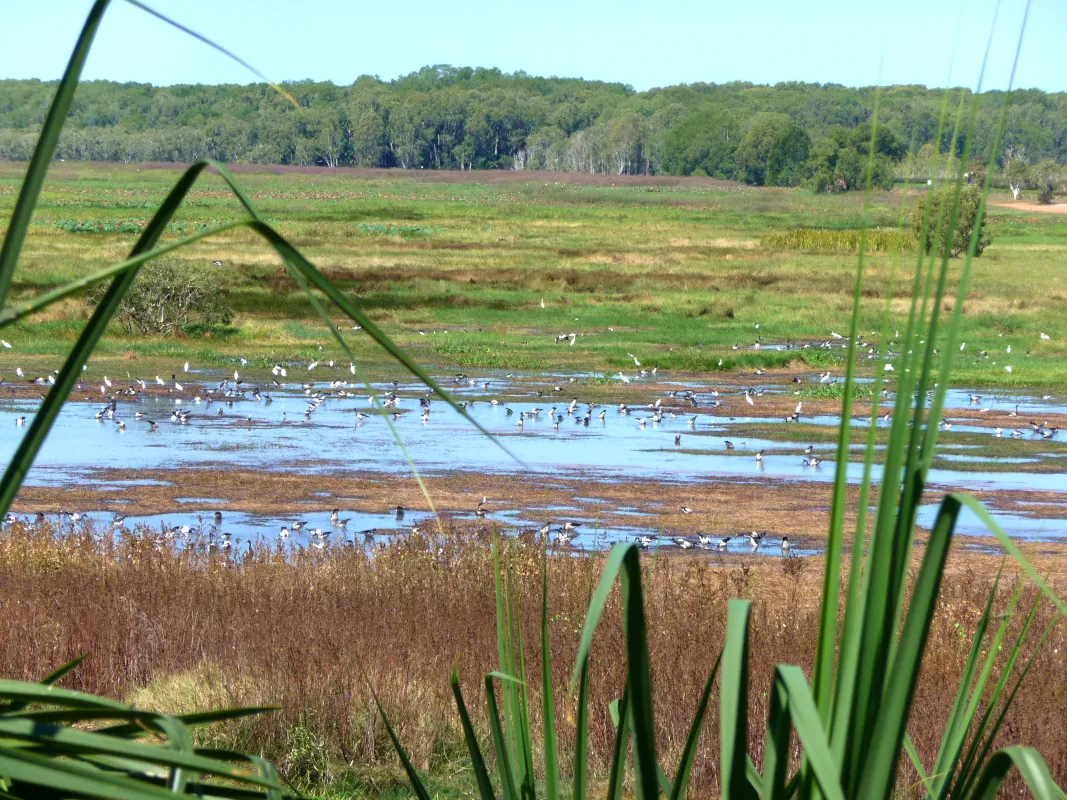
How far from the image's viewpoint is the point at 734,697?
1.09 meters

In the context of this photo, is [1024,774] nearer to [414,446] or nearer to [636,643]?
[636,643]

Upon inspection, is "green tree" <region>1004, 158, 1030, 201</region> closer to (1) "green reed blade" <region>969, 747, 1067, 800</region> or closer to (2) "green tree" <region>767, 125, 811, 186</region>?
(2) "green tree" <region>767, 125, 811, 186</region>

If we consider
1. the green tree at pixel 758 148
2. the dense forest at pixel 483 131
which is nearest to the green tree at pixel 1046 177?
the dense forest at pixel 483 131

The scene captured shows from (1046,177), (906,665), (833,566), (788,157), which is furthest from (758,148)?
(906,665)

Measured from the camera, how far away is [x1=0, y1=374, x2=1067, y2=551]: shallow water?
706 inches

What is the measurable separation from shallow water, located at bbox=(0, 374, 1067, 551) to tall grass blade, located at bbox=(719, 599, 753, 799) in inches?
512

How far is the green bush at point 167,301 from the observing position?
3334 cm

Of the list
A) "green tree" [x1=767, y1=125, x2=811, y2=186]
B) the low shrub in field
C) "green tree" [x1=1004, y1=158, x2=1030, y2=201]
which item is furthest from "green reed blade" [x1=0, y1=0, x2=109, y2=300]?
"green tree" [x1=767, y1=125, x2=811, y2=186]

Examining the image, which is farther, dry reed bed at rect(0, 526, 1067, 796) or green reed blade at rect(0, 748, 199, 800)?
dry reed bed at rect(0, 526, 1067, 796)

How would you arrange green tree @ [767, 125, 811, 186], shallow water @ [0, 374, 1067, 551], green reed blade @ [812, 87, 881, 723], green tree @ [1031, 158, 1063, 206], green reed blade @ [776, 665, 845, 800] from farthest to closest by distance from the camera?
green tree @ [767, 125, 811, 186]
green tree @ [1031, 158, 1063, 206]
shallow water @ [0, 374, 1067, 551]
green reed blade @ [812, 87, 881, 723]
green reed blade @ [776, 665, 845, 800]

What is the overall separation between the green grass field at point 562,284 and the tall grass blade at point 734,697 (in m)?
0.51

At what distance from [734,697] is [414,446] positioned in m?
19.7

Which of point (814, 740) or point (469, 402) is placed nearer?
point (814, 740)

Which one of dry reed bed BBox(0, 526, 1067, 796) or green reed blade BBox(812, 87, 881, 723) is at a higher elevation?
green reed blade BBox(812, 87, 881, 723)
